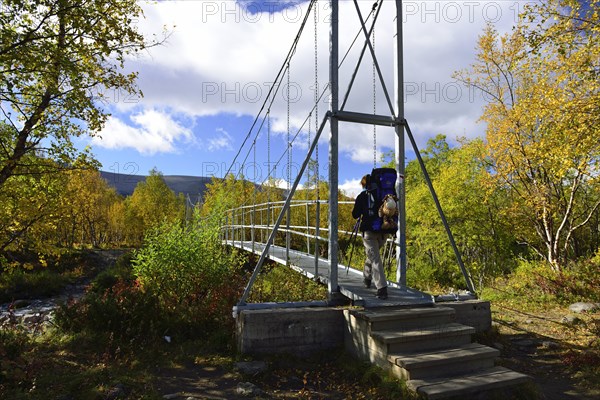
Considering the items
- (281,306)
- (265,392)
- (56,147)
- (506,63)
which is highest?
(506,63)

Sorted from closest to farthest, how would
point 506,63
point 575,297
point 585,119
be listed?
point 585,119 < point 575,297 < point 506,63

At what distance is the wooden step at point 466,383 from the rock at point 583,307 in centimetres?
440

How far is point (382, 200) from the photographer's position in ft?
16.1

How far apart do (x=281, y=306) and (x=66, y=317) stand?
117 inches

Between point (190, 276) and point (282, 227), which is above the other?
point (282, 227)

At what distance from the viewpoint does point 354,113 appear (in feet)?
16.8

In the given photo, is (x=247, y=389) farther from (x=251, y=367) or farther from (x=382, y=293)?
(x=382, y=293)

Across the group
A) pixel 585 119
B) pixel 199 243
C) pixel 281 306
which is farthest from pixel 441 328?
pixel 585 119

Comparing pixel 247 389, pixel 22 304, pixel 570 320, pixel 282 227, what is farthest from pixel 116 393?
pixel 22 304

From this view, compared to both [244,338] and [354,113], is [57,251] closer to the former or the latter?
[244,338]

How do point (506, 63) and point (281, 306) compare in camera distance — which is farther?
point (506, 63)

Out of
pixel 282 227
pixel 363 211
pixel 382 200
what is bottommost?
pixel 282 227

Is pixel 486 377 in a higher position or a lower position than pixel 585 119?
lower

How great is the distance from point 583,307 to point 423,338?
4890 millimetres
